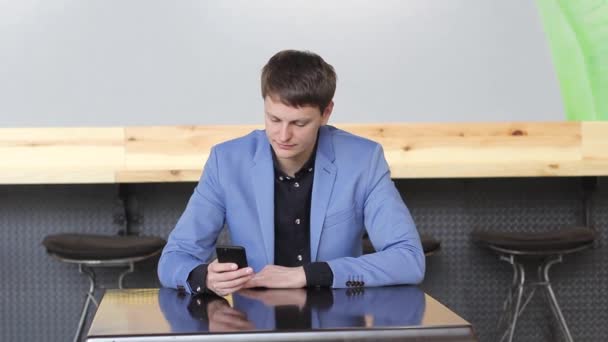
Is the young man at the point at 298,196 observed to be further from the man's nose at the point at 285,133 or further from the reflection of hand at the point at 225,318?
the reflection of hand at the point at 225,318

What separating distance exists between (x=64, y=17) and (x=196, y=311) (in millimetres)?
2396

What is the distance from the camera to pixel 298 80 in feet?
6.36

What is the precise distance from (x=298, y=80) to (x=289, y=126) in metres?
0.11

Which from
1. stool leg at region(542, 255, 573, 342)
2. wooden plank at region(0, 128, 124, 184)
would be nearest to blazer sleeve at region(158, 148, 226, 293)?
wooden plank at region(0, 128, 124, 184)

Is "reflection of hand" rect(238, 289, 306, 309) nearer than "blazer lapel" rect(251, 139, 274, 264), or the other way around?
"reflection of hand" rect(238, 289, 306, 309)

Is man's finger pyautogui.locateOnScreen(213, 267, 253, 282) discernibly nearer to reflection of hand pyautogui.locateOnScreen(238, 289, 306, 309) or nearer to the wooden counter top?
reflection of hand pyautogui.locateOnScreen(238, 289, 306, 309)

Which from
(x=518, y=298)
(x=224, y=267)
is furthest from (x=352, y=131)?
(x=224, y=267)

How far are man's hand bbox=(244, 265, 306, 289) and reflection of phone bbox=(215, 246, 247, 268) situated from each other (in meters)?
0.05

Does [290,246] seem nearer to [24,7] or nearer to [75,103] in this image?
[75,103]

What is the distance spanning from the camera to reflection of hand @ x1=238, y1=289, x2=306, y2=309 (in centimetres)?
153

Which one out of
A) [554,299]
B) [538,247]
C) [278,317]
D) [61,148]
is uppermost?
[61,148]

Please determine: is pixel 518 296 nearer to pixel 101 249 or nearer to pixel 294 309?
pixel 101 249

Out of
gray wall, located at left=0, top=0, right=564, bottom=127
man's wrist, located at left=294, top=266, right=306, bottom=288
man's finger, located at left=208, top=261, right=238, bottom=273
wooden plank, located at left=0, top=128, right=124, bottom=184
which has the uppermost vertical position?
gray wall, located at left=0, top=0, right=564, bottom=127

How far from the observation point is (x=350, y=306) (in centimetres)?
150
